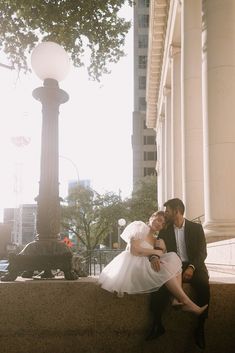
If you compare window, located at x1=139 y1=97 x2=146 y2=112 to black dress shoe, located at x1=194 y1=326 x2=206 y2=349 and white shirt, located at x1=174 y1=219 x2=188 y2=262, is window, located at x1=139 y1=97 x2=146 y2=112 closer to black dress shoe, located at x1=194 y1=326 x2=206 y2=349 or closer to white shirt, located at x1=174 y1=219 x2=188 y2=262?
white shirt, located at x1=174 y1=219 x2=188 y2=262

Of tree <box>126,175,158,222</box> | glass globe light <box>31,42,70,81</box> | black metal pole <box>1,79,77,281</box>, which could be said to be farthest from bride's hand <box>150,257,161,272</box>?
tree <box>126,175,158,222</box>

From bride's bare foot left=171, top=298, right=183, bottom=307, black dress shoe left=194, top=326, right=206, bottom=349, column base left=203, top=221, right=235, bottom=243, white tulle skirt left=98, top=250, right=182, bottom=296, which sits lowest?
black dress shoe left=194, top=326, right=206, bottom=349

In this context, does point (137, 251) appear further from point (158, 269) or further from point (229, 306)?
point (229, 306)

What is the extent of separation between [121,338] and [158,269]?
940 mm

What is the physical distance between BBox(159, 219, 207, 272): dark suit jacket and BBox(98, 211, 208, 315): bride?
18cm

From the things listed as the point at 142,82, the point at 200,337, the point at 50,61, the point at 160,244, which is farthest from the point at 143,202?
the point at 200,337

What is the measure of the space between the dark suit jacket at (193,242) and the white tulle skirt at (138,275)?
35 centimetres

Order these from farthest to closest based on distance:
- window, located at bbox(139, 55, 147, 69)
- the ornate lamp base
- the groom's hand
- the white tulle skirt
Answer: window, located at bbox(139, 55, 147, 69) → the ornate lamp base → the groom's hand → the white tulle skirt

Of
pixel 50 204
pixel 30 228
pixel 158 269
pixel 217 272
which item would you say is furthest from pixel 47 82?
pixel 30 228

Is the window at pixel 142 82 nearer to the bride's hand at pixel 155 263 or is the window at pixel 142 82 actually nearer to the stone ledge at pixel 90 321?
the bride's hand at pixel 155 263

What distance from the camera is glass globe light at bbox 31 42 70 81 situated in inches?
254

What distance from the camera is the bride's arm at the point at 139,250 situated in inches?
226

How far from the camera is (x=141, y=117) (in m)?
96.5

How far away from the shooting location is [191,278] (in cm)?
552
